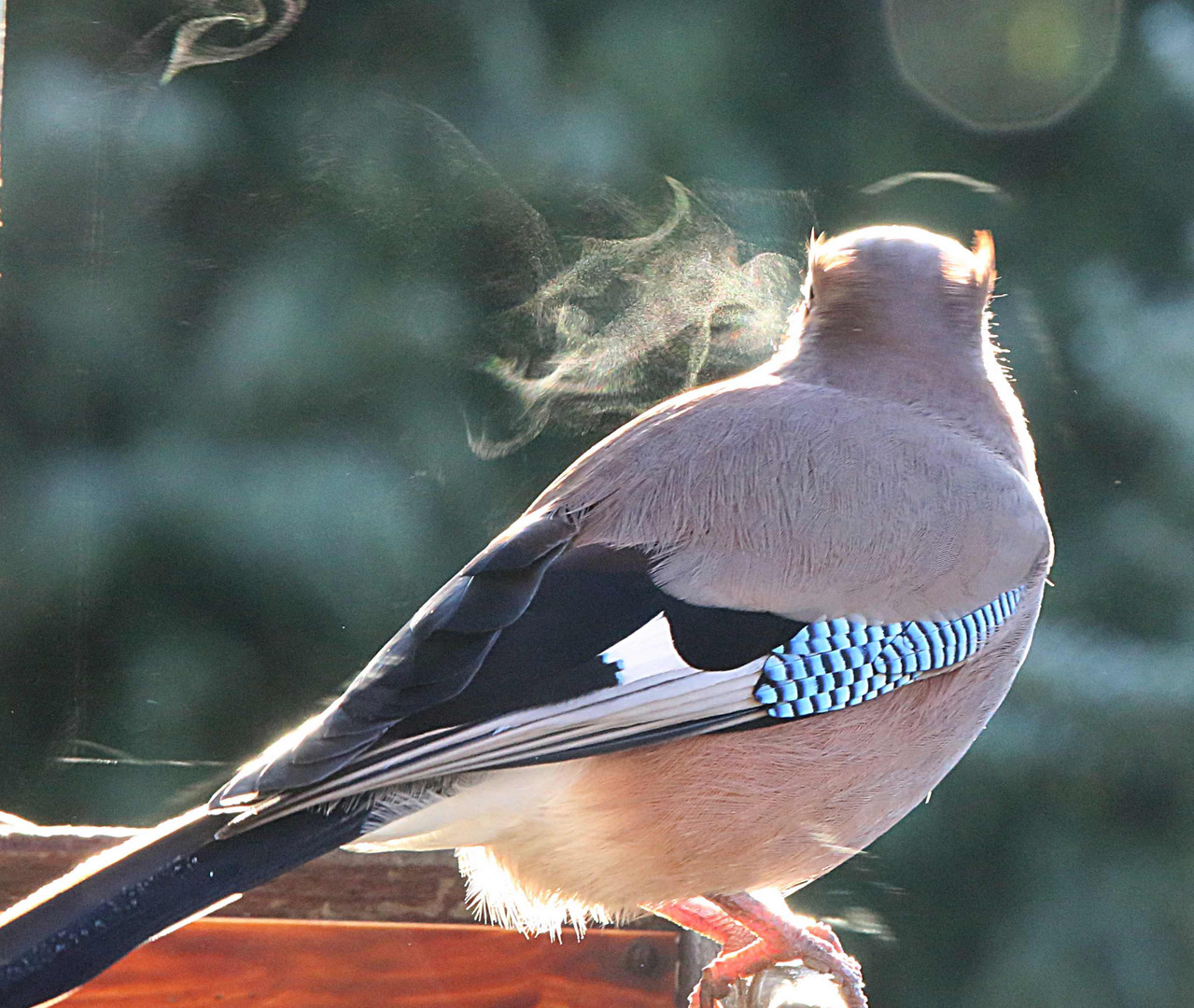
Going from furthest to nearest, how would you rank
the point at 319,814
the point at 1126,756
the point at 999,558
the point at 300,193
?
1. the point at 300,193
2. the point at 1126,756
3. the point at 999,558
4. the point at 319,814

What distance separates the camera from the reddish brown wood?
5.74 feet

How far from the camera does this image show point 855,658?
162 cm

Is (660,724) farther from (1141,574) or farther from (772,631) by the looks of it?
(1141,574)

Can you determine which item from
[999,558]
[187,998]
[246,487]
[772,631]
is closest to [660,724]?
[772,631]

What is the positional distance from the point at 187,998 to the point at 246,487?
3.57ft

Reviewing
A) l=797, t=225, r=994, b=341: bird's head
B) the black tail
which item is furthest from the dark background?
the black tail

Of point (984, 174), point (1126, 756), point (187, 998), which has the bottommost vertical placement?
point (1126, 756)

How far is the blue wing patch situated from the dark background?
955 mm

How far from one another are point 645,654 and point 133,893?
1.71 ft

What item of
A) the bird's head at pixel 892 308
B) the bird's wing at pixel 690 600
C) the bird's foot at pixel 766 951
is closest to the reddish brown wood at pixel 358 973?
the bird's foot at pixel 766 951

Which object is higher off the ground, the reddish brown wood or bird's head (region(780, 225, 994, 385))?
bird's head (region(780, 225, 994, 385))

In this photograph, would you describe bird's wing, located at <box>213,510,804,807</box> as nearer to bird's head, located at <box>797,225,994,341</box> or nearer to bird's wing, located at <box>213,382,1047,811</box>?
bird's wing, located at <box>213,382,1047,811</box>

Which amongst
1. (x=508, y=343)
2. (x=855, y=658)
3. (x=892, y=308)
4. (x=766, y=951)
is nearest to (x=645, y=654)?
(x=855, y=658)

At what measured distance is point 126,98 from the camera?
2.73 meters
